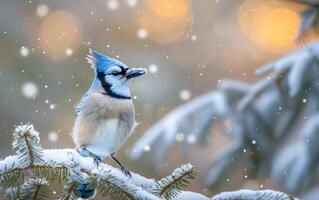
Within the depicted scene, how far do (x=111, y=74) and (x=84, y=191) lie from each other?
41 cm

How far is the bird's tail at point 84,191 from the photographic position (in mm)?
1476

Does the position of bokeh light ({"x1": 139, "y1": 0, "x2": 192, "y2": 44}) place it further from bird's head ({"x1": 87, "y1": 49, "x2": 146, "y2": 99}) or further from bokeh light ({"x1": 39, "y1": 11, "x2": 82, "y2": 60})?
bird's head ({"x1": 87, "y1": 49, "x2": 146, "y2": 99})

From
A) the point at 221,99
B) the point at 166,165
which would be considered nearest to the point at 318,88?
the point at 221,99

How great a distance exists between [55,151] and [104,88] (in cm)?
34

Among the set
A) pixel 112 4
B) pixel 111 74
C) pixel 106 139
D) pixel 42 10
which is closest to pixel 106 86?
Result: pixel 111 74

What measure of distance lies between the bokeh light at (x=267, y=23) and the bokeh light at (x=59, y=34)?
2.27m

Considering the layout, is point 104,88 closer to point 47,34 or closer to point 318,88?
point 318,88

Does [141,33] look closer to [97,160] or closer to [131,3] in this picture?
[131,3]

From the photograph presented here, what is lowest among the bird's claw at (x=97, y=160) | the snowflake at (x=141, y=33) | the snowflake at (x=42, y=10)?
the bird's claw at (x=97, y=160)

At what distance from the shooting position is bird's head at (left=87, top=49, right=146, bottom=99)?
181cm

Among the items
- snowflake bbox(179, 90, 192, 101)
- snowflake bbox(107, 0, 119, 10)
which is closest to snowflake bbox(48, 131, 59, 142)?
snowflake bbox(179, 90, 192, 101)

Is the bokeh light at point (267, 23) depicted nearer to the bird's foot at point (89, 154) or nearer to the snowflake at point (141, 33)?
the snowflake at point (141, 33)

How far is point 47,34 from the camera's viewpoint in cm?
803

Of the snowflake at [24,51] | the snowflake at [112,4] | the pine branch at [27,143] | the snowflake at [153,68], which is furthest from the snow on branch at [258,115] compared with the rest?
the snowflake at [112,4]
